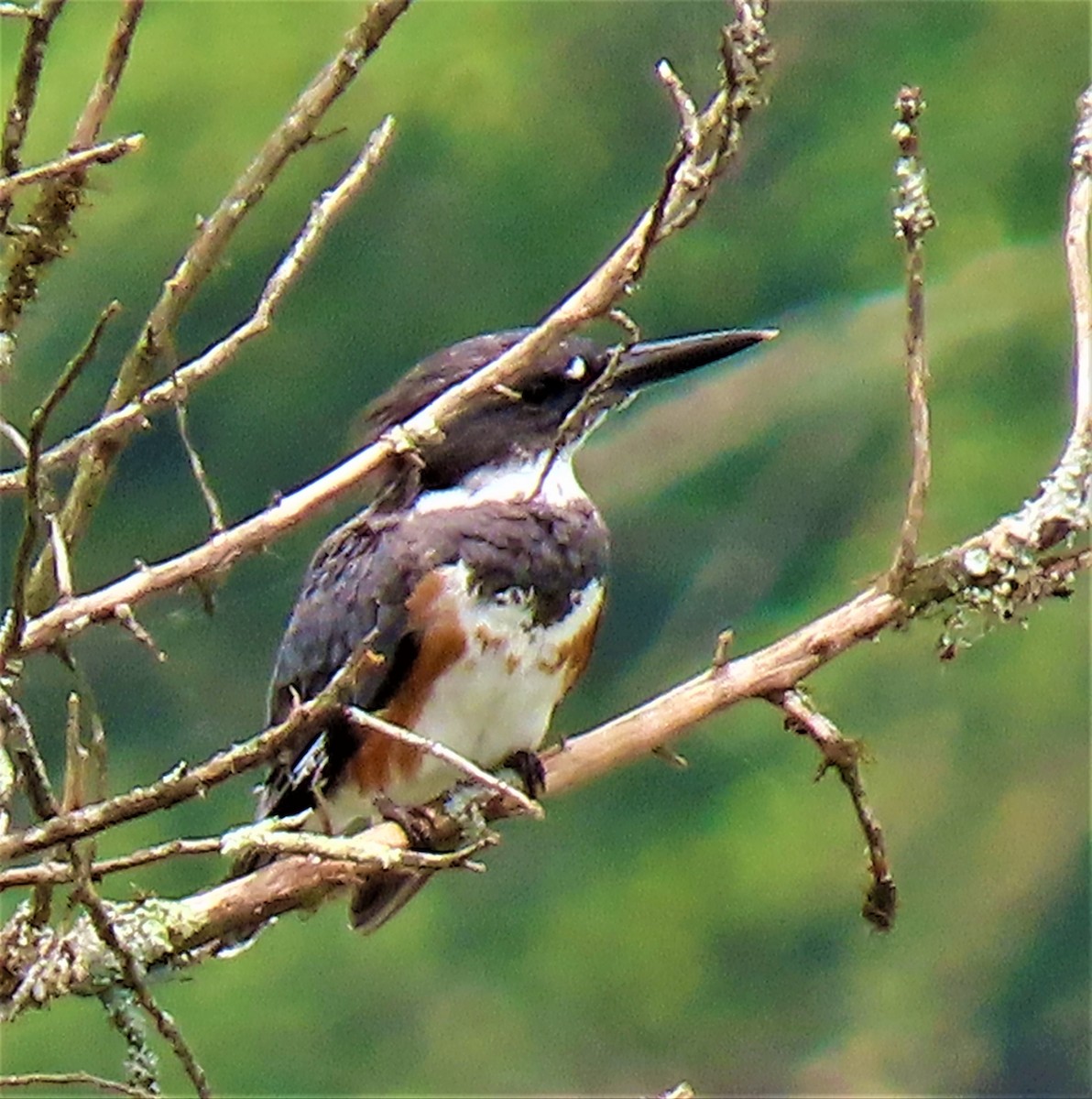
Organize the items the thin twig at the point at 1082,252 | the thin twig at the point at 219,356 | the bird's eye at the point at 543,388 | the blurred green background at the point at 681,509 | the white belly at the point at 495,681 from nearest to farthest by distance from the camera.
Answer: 1. the thin twig at the point at 219,356
2. the thin twig at the point at 1082,252
3. the white belly at the point at 495,681
4. the bird's eye at the point at 543,388
5. the blurred green background at the point at 681,509

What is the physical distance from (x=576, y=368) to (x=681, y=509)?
0.67 ft

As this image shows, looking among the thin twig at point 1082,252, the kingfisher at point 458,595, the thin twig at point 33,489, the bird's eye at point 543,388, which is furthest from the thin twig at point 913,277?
the bird's eye at point 543,388

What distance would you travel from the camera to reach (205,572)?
28.6 inches

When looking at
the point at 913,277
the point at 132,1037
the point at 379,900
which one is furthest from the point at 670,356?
the point at 132,1037

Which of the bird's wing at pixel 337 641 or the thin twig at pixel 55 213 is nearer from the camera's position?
the thin twig at pixel 55 213

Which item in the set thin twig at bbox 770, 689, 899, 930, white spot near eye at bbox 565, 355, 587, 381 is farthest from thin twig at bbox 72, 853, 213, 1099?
white spot near eye at bbox 565, 355, 587, 381

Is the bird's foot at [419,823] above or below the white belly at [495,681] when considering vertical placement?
below

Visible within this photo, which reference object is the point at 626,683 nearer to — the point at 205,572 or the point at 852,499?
the point at 852,499

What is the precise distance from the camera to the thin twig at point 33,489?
0.64 metres

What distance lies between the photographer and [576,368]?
1.36 metres

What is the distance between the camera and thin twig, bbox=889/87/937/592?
75 cm

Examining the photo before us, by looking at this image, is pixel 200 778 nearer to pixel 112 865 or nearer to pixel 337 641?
pixel 112 865

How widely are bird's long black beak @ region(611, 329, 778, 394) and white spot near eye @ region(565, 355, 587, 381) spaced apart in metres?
0.03

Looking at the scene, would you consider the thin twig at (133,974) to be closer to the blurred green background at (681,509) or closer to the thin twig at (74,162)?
the thin twig at (74,162)
